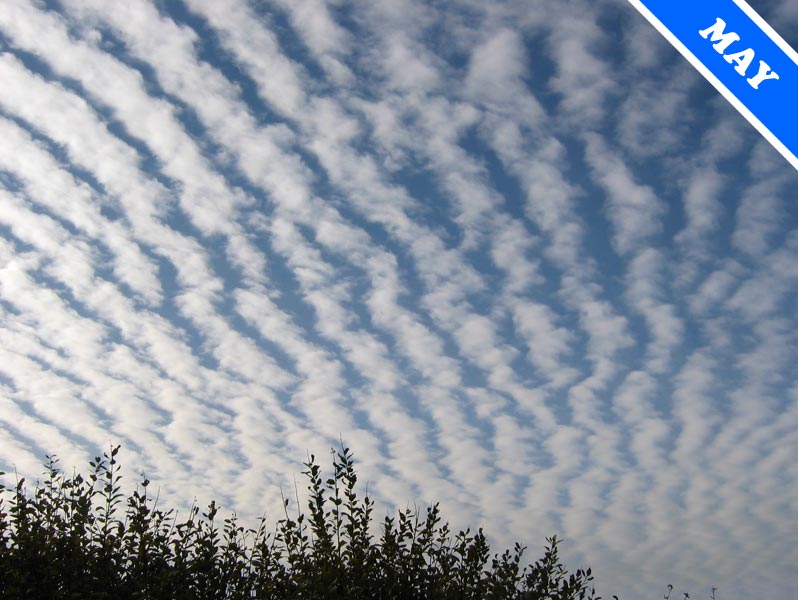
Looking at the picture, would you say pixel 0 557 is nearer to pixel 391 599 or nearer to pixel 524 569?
pixel 391 599

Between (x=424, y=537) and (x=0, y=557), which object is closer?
(x=0, y=557)

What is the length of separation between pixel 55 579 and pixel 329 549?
11.1 feet

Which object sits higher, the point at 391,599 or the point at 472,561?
the point at 472,561

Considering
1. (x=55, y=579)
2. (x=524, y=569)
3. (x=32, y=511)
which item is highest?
(x=524, y=569)

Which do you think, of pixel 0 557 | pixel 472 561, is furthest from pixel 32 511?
pixel 472 561

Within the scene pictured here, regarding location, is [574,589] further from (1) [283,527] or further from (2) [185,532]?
(2) [185,532]

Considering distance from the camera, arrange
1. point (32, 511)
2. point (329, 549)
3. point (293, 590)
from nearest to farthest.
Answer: point (293, 590)
point (329, 549)
point (32, 511)

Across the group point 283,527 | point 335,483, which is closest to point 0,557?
point 283,527

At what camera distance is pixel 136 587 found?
8.97 meters

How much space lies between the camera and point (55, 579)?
9047 millimetres

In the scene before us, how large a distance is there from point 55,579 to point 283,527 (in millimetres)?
2904

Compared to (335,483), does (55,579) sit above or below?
below

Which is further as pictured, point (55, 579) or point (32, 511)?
point (32, 511)

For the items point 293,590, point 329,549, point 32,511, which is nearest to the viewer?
point 293,590
